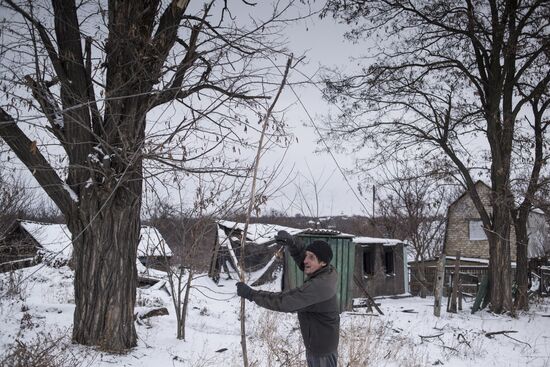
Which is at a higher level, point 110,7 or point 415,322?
point 110,7

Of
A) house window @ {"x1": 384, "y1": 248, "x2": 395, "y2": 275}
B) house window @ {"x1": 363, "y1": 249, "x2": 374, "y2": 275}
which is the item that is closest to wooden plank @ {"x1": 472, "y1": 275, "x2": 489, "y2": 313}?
house window @ {"x1": 363, "y1": 249, "x2": 374, "y2": 275}

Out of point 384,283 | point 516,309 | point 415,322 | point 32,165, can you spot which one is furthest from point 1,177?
point 384,283

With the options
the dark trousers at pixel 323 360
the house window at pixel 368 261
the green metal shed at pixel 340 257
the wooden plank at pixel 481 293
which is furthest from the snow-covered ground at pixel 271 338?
the house window at pixel 368 261

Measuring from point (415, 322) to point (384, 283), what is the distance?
29.2 ft

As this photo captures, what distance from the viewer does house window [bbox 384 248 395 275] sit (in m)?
20.1

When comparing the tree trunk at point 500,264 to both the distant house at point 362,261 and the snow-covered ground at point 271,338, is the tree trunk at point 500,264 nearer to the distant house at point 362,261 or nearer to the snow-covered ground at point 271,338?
the snow-covered ground at point 271,338

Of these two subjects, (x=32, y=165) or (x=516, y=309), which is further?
(x=516, y=309)

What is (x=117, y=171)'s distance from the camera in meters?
6.13

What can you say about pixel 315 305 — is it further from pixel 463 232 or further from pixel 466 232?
pixel 463 232

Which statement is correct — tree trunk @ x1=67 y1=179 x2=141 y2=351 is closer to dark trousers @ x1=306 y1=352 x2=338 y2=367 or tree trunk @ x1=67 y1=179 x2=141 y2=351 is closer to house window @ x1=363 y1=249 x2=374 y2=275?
dark trousers @ x1=306 y1=352 x2=338 y2=367

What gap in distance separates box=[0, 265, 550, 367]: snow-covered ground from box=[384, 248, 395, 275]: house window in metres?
7.89

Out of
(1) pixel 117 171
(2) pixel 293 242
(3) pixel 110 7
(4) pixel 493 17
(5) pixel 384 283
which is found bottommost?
(5) pixel 384 283

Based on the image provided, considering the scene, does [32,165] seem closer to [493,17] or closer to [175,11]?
[175,11]

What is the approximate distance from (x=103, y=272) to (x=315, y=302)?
341 centimetres
